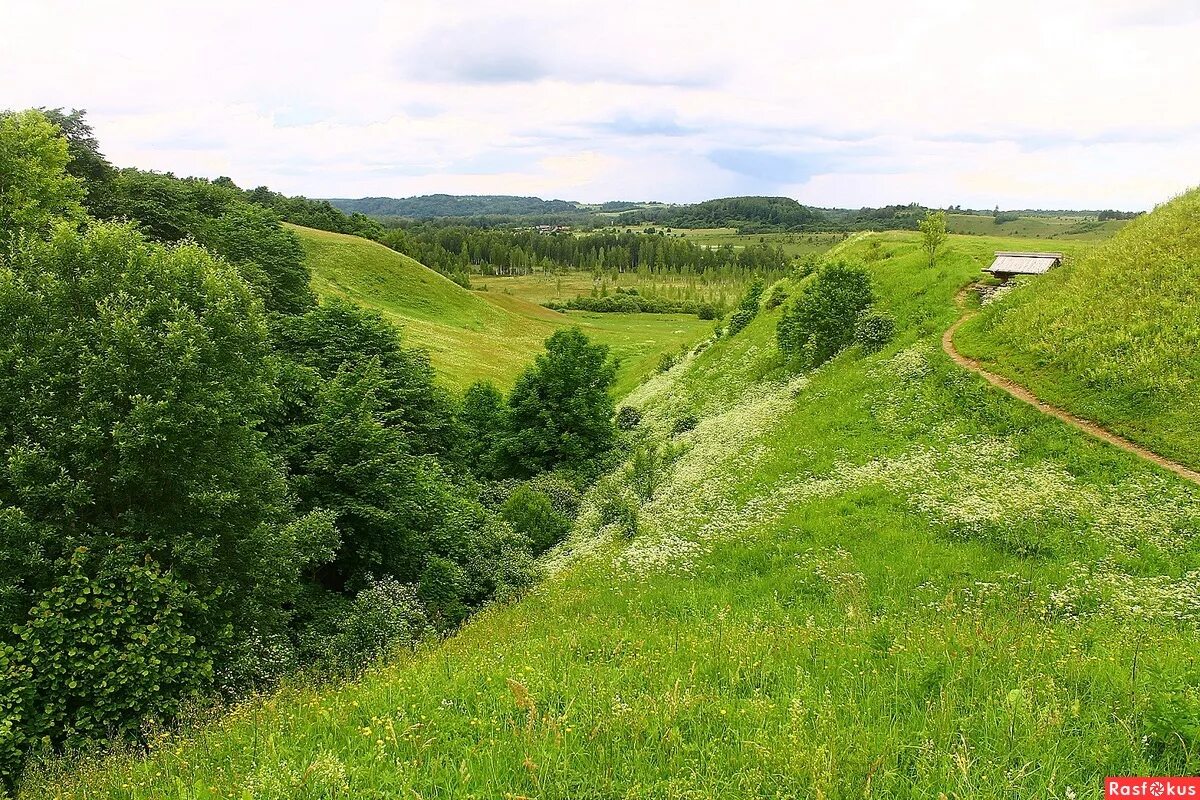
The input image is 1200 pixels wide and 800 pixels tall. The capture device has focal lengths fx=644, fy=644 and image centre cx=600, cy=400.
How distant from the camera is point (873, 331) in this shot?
36844 mm

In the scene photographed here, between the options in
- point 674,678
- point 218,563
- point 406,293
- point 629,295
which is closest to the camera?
point 674,678

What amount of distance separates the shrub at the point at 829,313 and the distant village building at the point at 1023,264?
6984 mm

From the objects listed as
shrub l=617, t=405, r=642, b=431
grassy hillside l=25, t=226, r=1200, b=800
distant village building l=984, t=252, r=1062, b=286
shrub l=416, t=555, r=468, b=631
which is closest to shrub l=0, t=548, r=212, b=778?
grassy hillside l=25, t=226, r=1200, b=800

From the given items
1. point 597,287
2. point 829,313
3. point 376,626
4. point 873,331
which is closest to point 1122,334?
point 873,331

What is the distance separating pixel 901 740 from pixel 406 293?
99.6 m

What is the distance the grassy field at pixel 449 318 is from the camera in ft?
251

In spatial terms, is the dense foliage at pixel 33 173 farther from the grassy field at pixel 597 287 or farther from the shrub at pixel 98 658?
the grassy field at pixel 597 287

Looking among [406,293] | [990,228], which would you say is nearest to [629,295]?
[406,293]

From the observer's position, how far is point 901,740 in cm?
650

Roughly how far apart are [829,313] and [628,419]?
58.3 ft

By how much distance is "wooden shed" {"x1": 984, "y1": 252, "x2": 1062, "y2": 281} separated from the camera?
3434 centimetres

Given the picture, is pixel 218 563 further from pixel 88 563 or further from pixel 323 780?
pixel 323 780

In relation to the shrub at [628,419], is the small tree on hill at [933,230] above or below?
above

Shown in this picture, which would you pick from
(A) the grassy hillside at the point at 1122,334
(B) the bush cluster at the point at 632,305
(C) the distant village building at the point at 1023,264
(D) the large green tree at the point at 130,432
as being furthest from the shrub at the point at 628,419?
(B) the bush cluster at the point at 632,305
